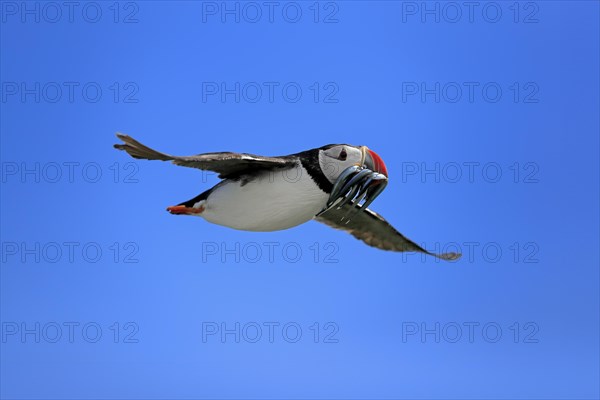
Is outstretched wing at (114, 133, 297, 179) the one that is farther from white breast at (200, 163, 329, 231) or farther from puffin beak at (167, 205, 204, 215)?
puffin beak at (167, 205, 204, 215)

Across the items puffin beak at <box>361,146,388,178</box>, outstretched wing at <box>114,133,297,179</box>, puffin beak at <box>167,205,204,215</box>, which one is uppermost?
puffin beak at <box>361,146,388,178</box>

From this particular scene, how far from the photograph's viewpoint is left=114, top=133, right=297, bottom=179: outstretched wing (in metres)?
11.3

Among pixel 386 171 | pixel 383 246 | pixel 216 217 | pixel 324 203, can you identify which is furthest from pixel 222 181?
pixel 383 246

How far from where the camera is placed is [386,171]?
44.8ft

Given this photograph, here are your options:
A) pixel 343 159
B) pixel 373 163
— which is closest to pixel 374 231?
pixel 373 163

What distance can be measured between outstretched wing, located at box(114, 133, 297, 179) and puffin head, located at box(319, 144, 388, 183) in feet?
1.73

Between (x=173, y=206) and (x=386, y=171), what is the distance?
3.43 meters

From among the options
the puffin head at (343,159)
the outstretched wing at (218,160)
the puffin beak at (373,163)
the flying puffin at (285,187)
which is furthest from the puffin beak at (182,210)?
the puffin beak at (373,163)

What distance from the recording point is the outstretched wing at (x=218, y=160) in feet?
37.2

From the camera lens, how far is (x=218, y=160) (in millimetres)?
12188

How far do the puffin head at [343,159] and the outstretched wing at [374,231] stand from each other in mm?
2054

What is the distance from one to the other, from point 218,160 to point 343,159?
2.19 meters

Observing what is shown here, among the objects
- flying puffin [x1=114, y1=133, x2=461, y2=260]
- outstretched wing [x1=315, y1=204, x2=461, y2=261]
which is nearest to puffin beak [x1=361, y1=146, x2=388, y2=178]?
flying puffin [x1=114, y1=133, x2=461, y2=260]

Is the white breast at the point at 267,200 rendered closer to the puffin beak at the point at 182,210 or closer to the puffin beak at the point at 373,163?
the puffin beak at the point at 182,210
